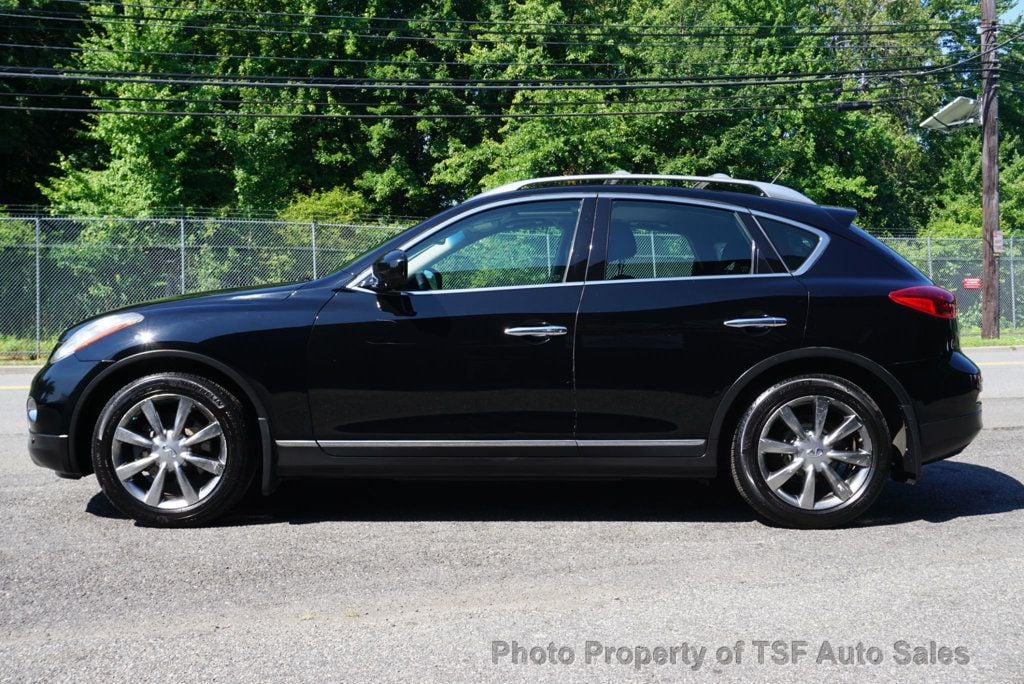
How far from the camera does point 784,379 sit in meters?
4.99

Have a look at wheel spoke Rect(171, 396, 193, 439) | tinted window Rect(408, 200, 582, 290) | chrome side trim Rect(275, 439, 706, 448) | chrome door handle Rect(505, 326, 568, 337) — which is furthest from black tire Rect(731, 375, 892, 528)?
wheel spoke Rect(171, 396, 193, 439)

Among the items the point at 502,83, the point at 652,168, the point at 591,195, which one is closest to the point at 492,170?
the point at 502,83

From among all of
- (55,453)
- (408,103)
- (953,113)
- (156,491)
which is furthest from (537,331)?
(408,103)

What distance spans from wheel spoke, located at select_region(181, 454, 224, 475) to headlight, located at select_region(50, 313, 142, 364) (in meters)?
0.74

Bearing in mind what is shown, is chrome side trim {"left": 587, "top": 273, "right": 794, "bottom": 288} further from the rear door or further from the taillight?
the taillight

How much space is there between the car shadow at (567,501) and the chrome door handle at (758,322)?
40.7 inches

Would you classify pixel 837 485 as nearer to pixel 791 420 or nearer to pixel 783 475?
pixel 783 475

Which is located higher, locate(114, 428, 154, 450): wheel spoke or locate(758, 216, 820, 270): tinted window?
locate(758, 216, 820, 270): tinted window

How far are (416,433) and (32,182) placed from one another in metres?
35.7

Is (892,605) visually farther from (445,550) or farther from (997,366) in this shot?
(997,366)

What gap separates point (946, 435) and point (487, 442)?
2.28 m

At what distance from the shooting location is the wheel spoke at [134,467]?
496cm


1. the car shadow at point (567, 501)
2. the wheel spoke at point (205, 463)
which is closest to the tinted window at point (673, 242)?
the car shadow at point (567, 501)

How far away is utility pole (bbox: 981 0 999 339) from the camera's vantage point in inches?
909
